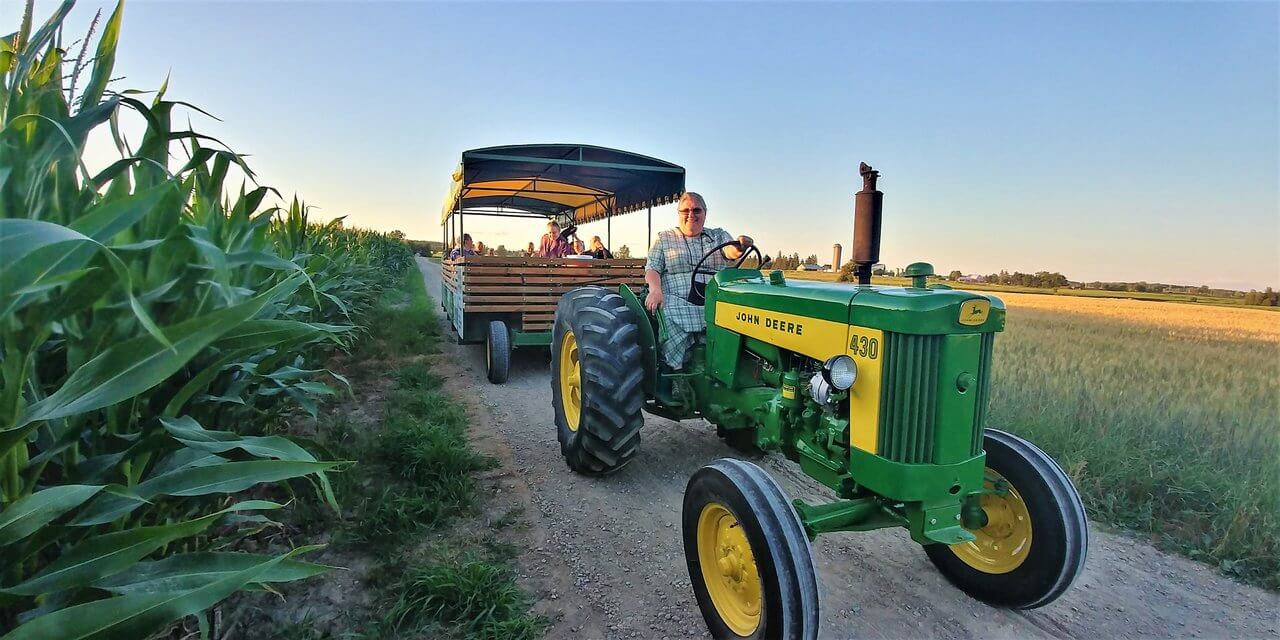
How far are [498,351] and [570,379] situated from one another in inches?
77.9

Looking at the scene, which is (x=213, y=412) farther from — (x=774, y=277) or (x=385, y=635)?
(x=774, y=277)

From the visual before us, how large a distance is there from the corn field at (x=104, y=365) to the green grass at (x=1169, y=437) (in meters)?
3.93

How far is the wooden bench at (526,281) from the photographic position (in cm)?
593

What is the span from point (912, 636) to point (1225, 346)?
25.0 feet

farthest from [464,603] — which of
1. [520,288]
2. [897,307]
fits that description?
[520,288]

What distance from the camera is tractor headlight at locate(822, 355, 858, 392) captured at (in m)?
2.08

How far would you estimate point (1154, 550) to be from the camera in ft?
9.57

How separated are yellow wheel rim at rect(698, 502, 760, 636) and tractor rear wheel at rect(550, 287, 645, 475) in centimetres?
116

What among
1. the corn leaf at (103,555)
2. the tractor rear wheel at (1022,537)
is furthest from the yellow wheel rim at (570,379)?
the corn leaf at (103,555)

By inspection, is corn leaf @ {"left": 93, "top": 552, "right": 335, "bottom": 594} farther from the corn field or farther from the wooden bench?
the wooden bench

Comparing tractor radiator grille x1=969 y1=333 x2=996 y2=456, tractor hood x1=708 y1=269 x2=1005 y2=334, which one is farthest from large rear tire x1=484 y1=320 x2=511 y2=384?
tractor radiator grille x1=969 y1=333 x2=996 y2=456

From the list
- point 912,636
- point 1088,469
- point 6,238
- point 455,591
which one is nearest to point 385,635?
point 455,591

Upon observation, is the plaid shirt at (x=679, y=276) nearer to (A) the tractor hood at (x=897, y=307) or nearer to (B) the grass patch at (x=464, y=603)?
(A) the tractor hood at (x=897, y=307)

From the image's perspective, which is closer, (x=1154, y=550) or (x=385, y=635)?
(x=385, y=635)
